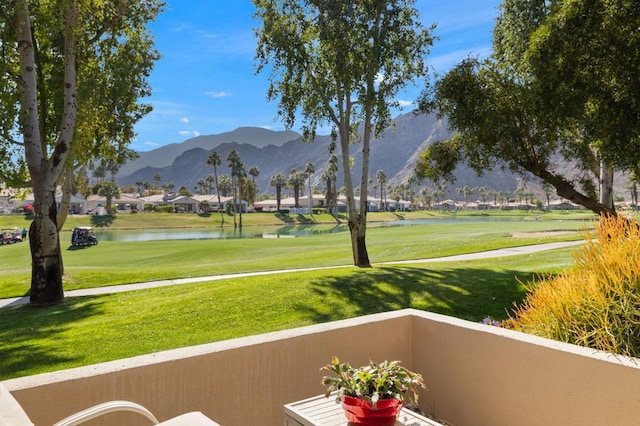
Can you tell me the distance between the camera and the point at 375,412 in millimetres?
2500

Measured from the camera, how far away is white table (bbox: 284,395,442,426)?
258 centimetres

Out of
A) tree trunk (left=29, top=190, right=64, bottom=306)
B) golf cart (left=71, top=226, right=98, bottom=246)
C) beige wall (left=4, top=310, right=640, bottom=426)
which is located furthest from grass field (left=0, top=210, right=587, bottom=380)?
golf cart (left=71, top=226, right=98, bottom=246)

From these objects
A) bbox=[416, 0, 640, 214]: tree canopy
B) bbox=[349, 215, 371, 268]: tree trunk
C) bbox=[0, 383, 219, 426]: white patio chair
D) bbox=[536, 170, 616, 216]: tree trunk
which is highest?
bbox=[416, 0, 640, 214]: tree canopy

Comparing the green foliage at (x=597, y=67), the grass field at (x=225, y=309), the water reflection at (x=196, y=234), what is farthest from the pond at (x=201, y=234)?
the green foliage at (x=597, y=67)

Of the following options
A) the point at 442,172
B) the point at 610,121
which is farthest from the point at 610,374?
the point at 442,172

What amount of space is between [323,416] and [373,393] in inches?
14.0

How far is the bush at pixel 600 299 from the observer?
10.1ft

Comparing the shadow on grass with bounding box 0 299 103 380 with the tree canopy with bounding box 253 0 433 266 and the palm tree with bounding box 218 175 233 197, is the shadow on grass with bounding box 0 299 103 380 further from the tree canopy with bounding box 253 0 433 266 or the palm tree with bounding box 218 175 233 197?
the palm tree with bounding box 218 175 233 197

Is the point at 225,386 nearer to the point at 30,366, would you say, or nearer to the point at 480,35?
the point at 30,366

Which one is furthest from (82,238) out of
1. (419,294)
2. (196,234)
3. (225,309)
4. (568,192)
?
(568,192)

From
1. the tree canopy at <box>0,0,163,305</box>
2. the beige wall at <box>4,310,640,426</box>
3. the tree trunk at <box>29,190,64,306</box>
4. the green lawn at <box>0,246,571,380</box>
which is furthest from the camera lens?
the tree trunk at <box>29,190,64,306</box>

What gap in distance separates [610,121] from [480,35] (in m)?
9.41

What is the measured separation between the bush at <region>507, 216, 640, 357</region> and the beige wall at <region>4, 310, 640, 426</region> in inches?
15.7

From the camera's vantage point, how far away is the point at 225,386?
307 centimetres
